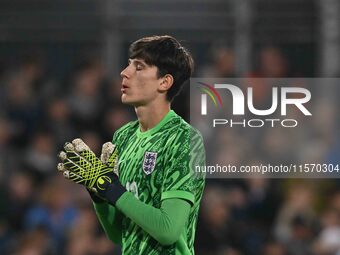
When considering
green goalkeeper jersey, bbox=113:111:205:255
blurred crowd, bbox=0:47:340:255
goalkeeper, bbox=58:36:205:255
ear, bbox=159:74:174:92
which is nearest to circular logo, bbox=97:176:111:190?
goalkeeper, bbox=58:36:205:255

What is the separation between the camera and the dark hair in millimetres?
4285

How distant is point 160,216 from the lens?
13.1 ft

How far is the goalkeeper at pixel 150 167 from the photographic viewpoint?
4.05 metres

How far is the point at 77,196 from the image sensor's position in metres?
9.39

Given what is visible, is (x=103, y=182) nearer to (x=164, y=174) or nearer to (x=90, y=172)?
(x=90, y=172)

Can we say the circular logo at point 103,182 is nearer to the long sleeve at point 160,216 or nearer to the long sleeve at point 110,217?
the long sleeve at point 160,216

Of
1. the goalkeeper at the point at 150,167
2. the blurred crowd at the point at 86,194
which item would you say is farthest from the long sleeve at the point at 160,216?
the blurred crowd at the point at 86,194

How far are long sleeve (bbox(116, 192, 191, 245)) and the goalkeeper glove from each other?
0.19 ft

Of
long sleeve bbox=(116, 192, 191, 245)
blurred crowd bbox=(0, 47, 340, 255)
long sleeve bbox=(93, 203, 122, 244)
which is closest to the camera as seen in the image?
long sleeve bbox=(116, 192, 191, 245)

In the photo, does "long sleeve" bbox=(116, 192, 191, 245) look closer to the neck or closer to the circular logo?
the circular logo

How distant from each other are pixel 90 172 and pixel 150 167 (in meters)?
0.26

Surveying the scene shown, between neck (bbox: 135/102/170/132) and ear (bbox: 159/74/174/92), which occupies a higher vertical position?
ear (bbox: 159/74/174/92)

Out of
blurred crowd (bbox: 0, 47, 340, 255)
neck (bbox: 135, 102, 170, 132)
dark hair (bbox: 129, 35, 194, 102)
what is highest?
dark hair (bbox: 129, 35, 194, 102)

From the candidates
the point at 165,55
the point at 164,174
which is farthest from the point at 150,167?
the point at 165,55
